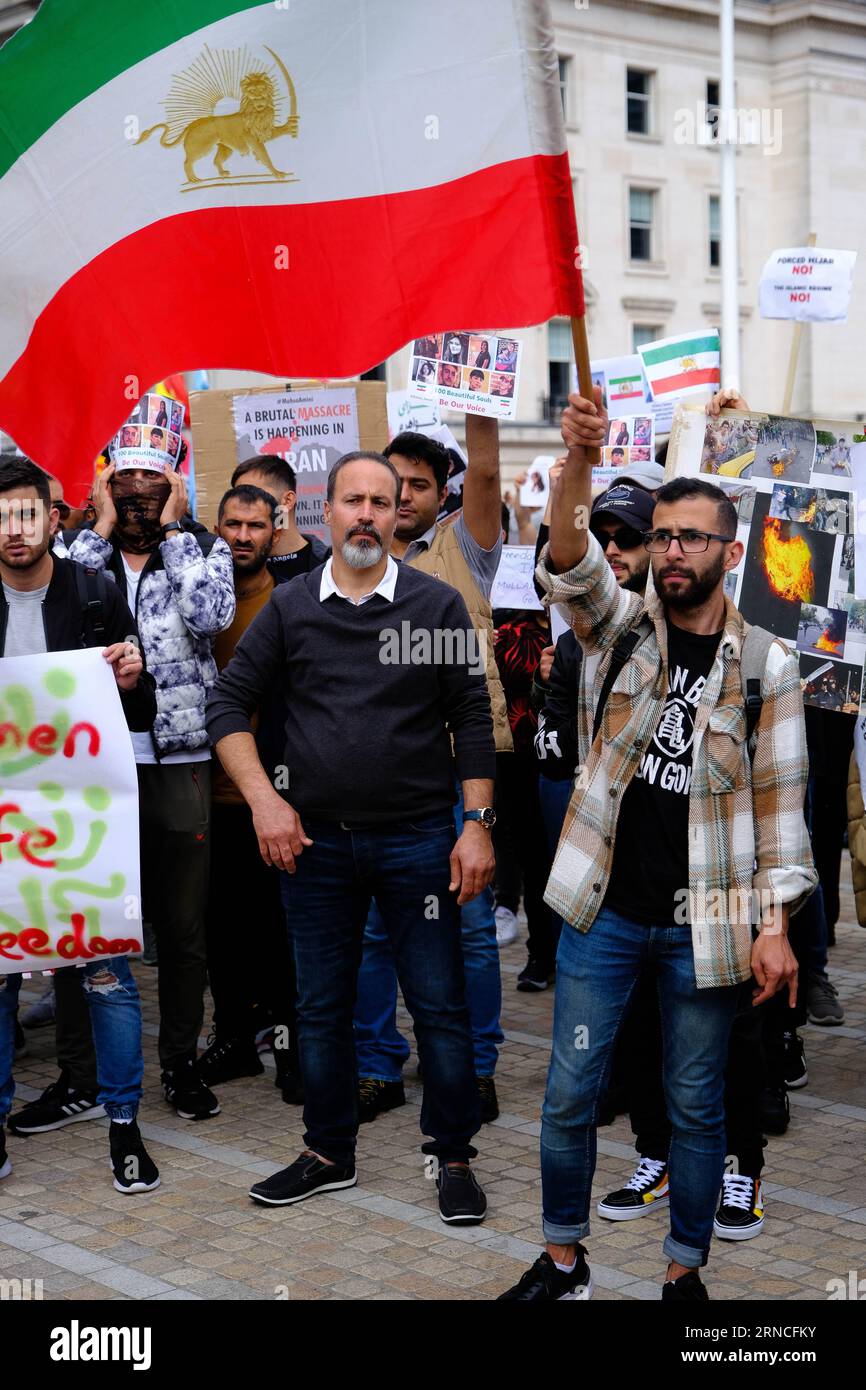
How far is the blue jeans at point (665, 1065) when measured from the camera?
4.13 meters

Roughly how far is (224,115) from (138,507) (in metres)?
1.65

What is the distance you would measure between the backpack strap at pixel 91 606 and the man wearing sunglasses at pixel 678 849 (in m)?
1.92

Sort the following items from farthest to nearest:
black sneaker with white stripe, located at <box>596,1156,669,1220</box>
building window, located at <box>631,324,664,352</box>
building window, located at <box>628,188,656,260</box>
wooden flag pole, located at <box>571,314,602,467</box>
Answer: building window, located at <box>628,188,656,260</box> → building window, located at <box>631,324,664,352</box> → black sneaker with white stripe, located at <box>596,1156,669,1220</box> → wooden flag pole, located at <box>571,314,602,467</box>

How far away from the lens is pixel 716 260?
4512 centimetres

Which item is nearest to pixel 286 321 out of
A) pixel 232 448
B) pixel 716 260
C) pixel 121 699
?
pixel 121 699

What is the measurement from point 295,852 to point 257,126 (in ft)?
6.75

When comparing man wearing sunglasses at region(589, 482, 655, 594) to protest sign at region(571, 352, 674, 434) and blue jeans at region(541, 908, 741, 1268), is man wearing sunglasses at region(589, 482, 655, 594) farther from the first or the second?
protest sign at region(571, 352, 674, 434)

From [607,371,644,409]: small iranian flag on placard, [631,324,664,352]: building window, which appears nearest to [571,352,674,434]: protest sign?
[607,371,644,409]: small iranian flag on placard

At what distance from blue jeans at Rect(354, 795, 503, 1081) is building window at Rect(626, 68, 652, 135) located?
40.5 m

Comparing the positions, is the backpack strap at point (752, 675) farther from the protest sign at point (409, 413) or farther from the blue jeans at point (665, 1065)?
the protest sign at point (409, 413)

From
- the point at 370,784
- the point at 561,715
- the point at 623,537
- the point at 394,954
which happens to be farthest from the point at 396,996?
the point at 623,537

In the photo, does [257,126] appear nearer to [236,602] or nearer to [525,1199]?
[236,602]

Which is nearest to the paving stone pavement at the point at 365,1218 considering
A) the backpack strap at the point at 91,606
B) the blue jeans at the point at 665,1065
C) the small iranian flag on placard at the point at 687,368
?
the blue jeans at the point at 665,1065

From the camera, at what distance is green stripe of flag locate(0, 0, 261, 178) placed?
4.74m
